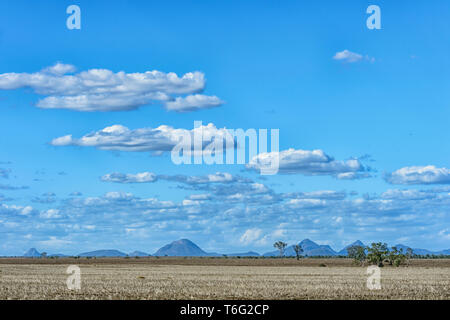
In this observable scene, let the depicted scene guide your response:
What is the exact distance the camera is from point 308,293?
44875 mm

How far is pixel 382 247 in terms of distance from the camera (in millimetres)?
152375

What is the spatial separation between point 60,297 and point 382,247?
12235 cm

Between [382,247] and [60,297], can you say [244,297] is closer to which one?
[60,297]
